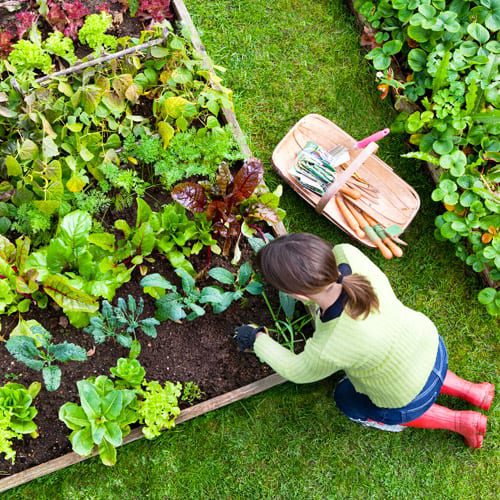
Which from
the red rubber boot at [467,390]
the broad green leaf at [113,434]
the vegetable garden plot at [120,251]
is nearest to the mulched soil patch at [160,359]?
the vegetable garden plot at [120,251]

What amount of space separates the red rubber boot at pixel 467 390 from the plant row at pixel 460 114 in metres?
0.42

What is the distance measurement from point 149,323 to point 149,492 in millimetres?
862

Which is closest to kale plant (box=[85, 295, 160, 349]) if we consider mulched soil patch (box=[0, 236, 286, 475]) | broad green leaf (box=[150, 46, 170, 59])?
mulched soil patch (box=[0, 236, 286, 475])

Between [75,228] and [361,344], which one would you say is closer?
[361,344]

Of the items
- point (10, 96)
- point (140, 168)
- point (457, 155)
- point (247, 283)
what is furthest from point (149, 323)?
point (457, 155)

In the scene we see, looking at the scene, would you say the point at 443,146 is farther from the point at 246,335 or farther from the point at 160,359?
the point at 160,359

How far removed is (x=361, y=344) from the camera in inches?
104

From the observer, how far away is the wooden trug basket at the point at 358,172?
357 cm

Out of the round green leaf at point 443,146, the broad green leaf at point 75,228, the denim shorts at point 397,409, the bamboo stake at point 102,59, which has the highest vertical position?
the bamboo stake at point 102,59

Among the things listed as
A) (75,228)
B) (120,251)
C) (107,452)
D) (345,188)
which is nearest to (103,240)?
(120,251)

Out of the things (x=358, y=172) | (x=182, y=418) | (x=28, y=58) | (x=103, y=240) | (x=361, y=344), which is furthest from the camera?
(x=358, y=172)

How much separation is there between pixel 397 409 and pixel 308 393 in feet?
1.75

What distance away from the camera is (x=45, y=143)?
3.02 metres

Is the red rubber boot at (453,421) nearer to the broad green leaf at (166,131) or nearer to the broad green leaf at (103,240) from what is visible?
the broad green leaf at (103,240)
